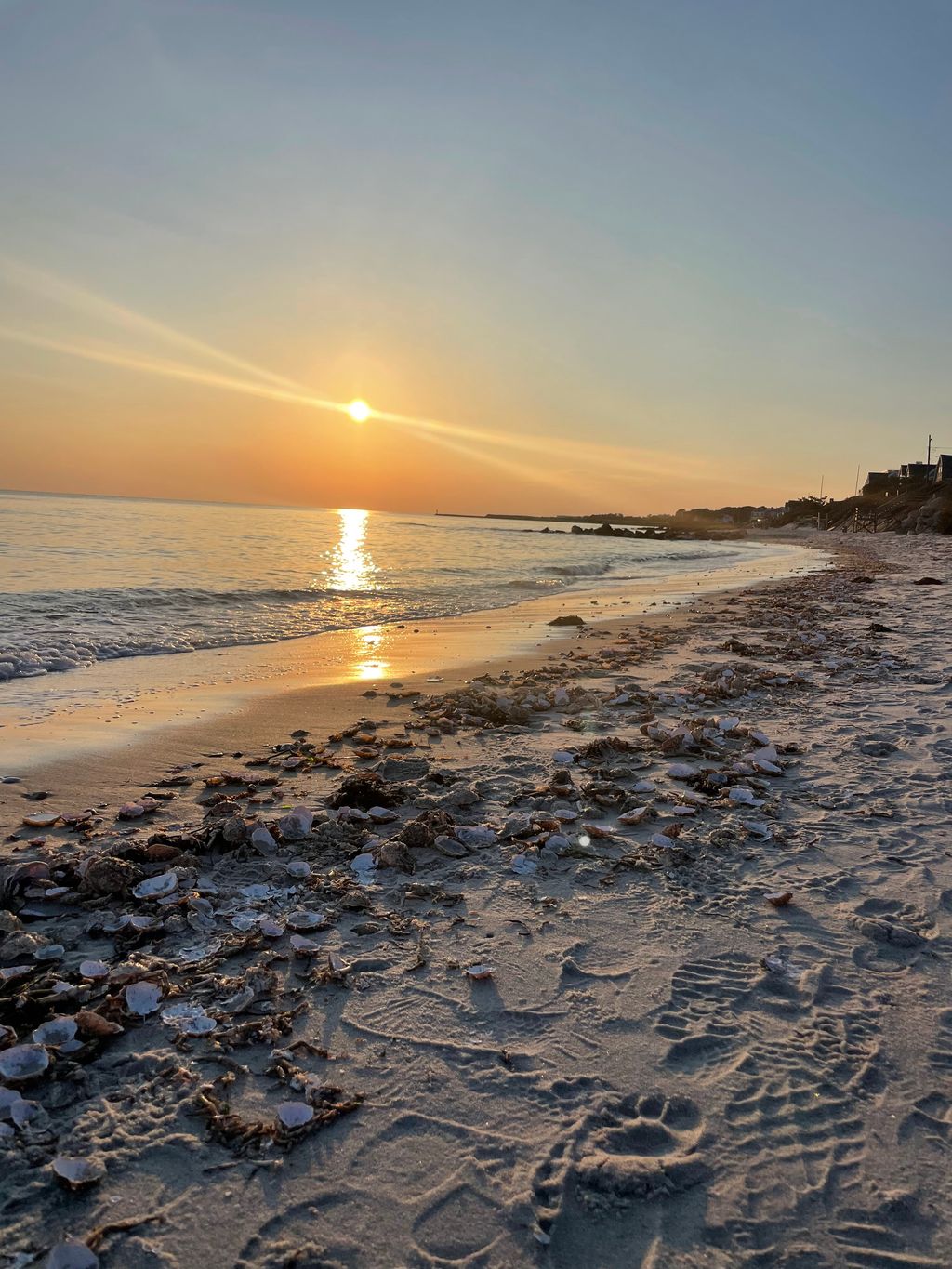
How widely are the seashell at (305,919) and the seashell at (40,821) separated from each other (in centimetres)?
190

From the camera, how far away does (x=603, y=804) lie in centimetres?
442

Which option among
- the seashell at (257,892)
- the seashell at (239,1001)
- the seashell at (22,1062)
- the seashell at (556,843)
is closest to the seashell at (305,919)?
the seashell at (257,892)

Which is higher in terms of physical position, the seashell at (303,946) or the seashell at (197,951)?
the seashell at (303,946)

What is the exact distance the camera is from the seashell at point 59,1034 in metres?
2.35

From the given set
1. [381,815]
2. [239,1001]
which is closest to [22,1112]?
[239,1001]

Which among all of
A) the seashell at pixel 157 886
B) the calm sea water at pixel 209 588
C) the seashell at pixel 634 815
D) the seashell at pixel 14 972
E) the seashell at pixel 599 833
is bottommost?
the seashell at pixel 14 972

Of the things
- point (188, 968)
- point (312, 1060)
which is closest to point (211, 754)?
point (188, 968)

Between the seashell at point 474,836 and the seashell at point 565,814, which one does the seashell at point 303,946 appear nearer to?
the seashell at point 474,836

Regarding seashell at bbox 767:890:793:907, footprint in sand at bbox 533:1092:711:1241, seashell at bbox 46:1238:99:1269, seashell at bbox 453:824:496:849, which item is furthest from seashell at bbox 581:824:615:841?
seashell at bbox 46:1238:99:1269

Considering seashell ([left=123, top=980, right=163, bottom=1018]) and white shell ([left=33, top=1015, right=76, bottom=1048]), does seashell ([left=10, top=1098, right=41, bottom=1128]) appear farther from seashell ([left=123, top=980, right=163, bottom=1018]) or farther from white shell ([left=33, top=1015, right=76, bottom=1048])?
seashell ([left=123, top=980, right=163, bottom=1018])

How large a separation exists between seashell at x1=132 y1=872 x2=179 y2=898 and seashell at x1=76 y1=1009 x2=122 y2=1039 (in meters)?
0.90

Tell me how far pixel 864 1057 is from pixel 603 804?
215 centimetres

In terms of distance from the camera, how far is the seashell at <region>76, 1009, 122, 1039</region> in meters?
2.40

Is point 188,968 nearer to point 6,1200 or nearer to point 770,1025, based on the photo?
point 6,1200
